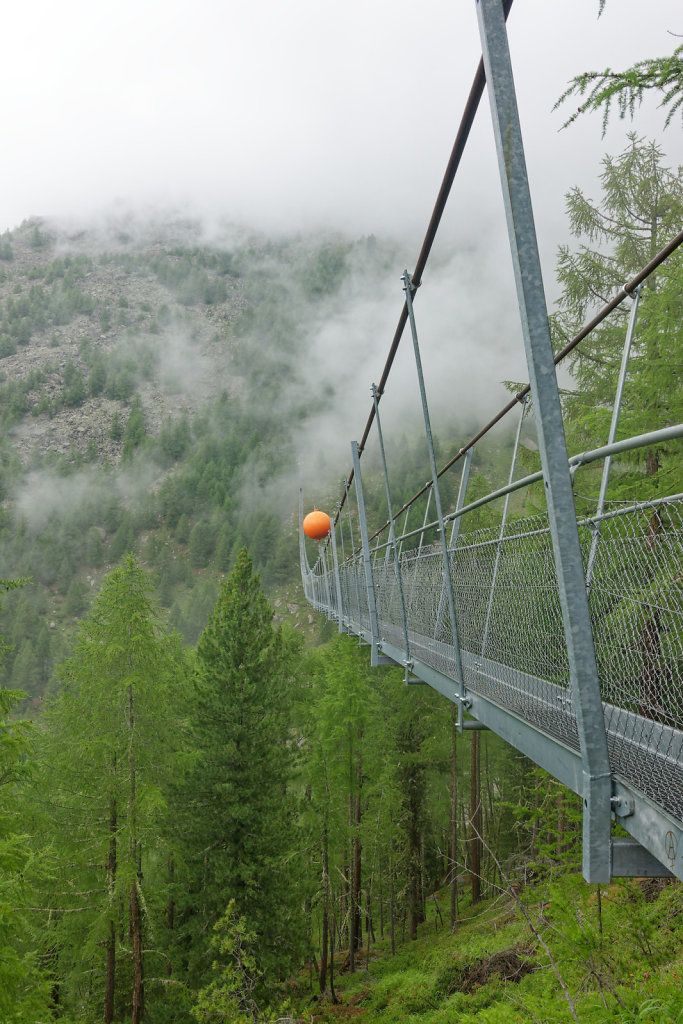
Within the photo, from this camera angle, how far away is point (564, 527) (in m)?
1.44

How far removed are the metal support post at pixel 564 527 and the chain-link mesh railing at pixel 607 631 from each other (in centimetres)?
11

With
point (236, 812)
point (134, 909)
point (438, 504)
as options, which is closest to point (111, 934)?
point (134, 909)

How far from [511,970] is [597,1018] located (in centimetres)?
531

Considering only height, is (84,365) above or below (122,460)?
above

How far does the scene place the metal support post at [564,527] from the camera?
1.43 meters

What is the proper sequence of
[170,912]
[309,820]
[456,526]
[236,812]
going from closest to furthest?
[456,526]
[236,812]
[170,912]
[309,820]

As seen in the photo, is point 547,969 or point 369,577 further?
point 369,577

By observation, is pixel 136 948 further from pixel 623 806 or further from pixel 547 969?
pixel 623 806

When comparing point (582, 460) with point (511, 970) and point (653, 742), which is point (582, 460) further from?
point (511, 970)

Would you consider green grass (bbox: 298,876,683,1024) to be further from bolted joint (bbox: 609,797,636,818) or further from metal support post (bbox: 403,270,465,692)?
bolted joint (bbox: 609,797,636,818)

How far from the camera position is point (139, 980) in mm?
9531

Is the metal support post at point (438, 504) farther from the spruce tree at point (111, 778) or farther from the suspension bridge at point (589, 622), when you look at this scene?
the spruce tree at point (111, 778)

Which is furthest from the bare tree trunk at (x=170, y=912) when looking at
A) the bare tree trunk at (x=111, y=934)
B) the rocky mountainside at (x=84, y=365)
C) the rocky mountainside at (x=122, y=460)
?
the rocky mountainside at (x=84, y=365)

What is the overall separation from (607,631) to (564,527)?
1.90 feet
